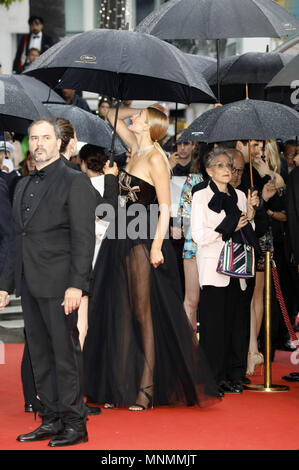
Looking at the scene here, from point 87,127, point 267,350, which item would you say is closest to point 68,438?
point 267,350

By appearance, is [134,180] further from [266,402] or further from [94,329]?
[266,402]

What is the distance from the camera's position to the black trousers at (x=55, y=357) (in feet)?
20.6

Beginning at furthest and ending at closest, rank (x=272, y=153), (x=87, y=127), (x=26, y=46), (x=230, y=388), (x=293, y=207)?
(x=26, y=46)
(x=87, y=127)
(x=272, y=153)
(x=293, y=207)
(x=230, y=388)

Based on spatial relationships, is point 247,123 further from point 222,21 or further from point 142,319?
point 142,319

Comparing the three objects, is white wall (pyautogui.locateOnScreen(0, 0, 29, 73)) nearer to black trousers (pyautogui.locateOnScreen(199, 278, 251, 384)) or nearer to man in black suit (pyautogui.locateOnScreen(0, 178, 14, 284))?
black trousers (pyautogui.locateOnScreen(199, 278, 251, 384))

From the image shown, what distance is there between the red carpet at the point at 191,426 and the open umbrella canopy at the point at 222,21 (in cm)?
300

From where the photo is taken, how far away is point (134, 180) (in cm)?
776

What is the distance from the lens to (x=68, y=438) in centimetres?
627

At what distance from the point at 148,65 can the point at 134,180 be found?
2.94ft

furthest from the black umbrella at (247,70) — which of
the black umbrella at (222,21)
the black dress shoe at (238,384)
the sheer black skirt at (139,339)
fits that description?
the black dress shoe at (238,384)

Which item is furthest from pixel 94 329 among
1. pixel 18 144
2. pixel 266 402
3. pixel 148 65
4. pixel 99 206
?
pixel 18 144

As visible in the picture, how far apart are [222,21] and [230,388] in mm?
3061

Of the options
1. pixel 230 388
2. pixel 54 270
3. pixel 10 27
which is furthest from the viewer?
pixel 10 27

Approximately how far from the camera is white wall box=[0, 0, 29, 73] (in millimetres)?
24500
